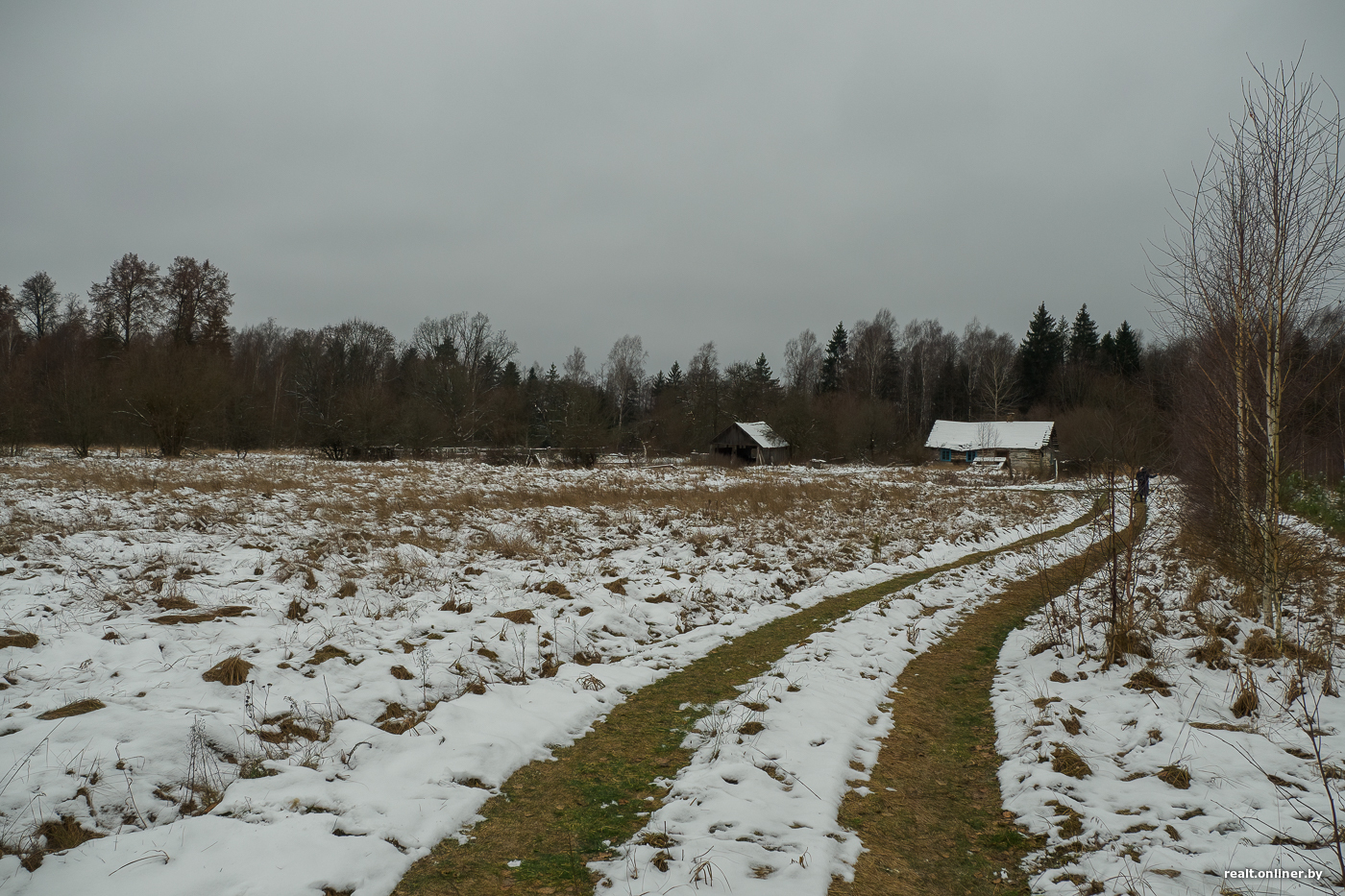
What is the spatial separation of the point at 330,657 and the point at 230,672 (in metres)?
0.87

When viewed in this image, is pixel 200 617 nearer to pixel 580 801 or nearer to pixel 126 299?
pixel 580 801

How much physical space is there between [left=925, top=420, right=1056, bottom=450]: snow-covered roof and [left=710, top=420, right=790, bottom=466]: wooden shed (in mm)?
14742

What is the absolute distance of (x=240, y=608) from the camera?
731cm

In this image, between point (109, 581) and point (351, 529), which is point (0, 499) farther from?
point (109, 581)

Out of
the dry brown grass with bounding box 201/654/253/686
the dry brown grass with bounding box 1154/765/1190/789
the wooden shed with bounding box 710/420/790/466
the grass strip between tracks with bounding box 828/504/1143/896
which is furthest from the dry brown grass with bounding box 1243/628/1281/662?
the wooden shed with bounding box 710/420/790/466

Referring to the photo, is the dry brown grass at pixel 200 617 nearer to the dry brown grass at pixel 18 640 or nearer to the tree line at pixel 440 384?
the dry brown grass at pixel 18 640

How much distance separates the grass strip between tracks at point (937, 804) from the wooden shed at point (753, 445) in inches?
2020

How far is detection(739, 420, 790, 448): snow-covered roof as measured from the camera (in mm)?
58438

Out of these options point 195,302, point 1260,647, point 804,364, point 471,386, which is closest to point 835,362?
point 804,364

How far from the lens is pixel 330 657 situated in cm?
628

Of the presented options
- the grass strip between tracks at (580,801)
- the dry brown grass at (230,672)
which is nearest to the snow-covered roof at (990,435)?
the grass strip between tracks at (580,801)

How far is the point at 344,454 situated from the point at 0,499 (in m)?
29.3

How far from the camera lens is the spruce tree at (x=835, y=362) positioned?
272 feet

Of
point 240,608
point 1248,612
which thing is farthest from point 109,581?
point 1248,612
